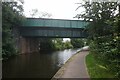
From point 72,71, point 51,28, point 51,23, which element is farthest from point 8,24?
point 72,71

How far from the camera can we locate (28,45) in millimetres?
60594

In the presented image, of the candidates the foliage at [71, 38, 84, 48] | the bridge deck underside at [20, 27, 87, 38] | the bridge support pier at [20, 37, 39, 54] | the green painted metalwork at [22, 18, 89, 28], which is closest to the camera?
the green painted metalwork at [22, 18, 89, 28]

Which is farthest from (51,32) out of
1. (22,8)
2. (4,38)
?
(4,38)

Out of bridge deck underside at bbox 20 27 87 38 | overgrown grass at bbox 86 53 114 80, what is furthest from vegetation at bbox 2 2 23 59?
overgrown grass at bbox 86 53 114 80

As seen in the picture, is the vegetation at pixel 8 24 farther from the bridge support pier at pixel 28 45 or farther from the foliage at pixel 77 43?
the foliage at pixel 77 43

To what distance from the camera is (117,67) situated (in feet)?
31.5

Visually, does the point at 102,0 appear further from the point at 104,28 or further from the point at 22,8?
the point at 22,8

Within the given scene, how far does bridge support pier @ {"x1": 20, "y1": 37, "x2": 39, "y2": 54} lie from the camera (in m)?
55.0

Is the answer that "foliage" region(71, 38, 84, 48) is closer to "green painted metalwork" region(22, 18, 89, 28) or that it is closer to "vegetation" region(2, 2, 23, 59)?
"green painted metalwork" region(22, 18, 89, 28)

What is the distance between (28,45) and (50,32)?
382 inches

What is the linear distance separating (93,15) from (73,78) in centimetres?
1285

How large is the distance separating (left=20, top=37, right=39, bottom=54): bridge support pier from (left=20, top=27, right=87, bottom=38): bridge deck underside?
84.0 inches

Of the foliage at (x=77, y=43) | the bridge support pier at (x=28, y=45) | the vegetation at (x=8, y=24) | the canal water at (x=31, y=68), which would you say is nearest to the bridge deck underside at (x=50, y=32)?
the bridge support pier at (x=28, y=45)

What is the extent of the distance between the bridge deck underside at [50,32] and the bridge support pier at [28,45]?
7.00 feet
